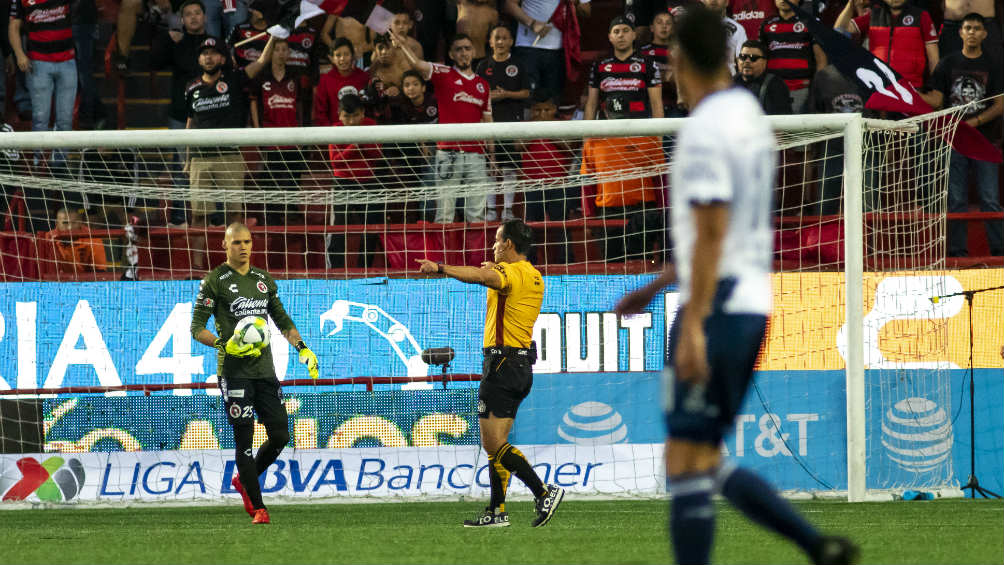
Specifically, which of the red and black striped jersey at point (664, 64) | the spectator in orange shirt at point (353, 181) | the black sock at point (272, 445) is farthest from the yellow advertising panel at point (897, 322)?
the black sock at point (272, 445)

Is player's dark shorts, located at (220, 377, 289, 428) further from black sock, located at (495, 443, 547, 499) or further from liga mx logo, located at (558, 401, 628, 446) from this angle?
liga mx logo, located at (558, 401, 628, 446)

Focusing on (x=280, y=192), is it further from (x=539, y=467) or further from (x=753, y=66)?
(x=753, y=66)

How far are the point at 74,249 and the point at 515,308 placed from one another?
5.41 m

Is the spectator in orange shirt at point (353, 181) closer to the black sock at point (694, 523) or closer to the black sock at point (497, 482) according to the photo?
the black sock at point (497, 482)

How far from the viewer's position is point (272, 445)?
841cm

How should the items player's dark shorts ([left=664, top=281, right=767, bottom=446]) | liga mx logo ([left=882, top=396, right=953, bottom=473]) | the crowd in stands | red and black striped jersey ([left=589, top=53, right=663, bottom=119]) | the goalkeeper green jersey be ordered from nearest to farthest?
1. player's dark shorts ([left=664, top=281, right=767, bottom=446])
2. the goalkeeper green jersey
3. liga mx logo ([left=882, top=396, right=953, bottom=473])
4. the crowd in stands
5. red and black striped jersey ([left=589, top=53, right=663, bottom=119])

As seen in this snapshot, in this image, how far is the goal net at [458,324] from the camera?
10.1 metres

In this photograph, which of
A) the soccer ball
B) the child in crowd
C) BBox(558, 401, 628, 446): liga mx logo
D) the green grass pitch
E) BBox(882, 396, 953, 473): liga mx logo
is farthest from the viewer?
the child in crowd

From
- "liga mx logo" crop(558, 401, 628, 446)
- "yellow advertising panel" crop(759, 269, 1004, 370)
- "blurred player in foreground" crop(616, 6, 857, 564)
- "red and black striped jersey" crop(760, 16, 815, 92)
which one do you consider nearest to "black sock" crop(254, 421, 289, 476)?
"liga mx logo" crop(558, 401, 628, 446)

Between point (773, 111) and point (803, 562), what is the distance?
266 inches

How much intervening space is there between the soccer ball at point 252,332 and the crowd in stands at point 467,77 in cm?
343

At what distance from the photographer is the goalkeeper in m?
8.21

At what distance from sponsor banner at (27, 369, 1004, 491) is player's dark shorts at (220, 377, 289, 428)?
187 cm

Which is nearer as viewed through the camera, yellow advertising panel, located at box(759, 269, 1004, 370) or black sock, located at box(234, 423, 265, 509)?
black sock, located at box(234, 423, 265, 509)
